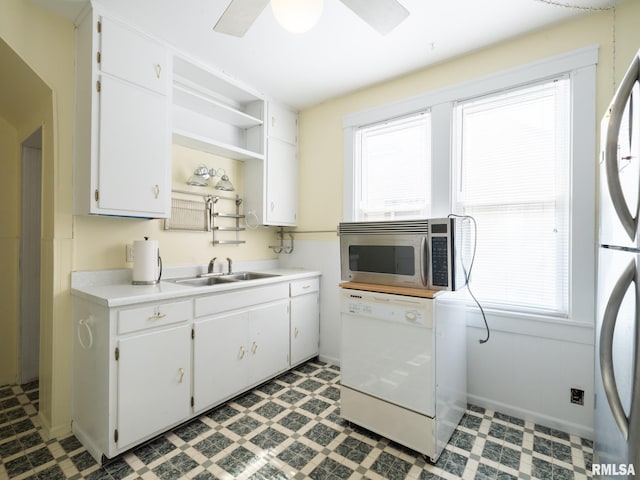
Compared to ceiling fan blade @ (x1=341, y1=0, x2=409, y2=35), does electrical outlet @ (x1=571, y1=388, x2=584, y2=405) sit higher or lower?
lower

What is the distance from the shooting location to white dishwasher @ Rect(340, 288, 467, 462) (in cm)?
169

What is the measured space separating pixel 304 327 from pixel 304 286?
0.39 metres

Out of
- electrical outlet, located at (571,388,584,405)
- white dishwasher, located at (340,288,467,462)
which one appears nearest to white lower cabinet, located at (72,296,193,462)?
white dishwasher, located at (340,288,467,462)

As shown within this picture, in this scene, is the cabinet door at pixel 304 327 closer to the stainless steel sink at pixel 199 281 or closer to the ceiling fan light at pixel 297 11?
the stainless steel sink at pixel 199 281

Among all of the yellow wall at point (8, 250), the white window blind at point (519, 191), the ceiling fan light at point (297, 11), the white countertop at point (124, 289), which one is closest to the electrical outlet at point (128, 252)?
the white countertop at point (124, 289)

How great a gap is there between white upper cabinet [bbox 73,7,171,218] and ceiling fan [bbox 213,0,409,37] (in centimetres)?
83

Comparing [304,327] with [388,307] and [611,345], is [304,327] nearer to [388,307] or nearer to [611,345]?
[388,307]

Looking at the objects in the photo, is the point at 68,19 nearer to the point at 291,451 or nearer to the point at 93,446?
the point at 93,446

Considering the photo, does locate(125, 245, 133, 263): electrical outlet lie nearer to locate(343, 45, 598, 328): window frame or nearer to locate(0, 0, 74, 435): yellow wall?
locate(0, 0, 74, 435): yellow wall

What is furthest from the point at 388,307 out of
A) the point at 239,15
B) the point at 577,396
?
the point at 239,15

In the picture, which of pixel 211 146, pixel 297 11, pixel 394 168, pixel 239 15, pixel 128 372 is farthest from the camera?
pixel 394 168

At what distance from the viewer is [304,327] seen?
294 cm

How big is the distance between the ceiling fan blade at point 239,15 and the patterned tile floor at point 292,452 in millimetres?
2271

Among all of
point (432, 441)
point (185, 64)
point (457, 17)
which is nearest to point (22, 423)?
point (432, 441)
